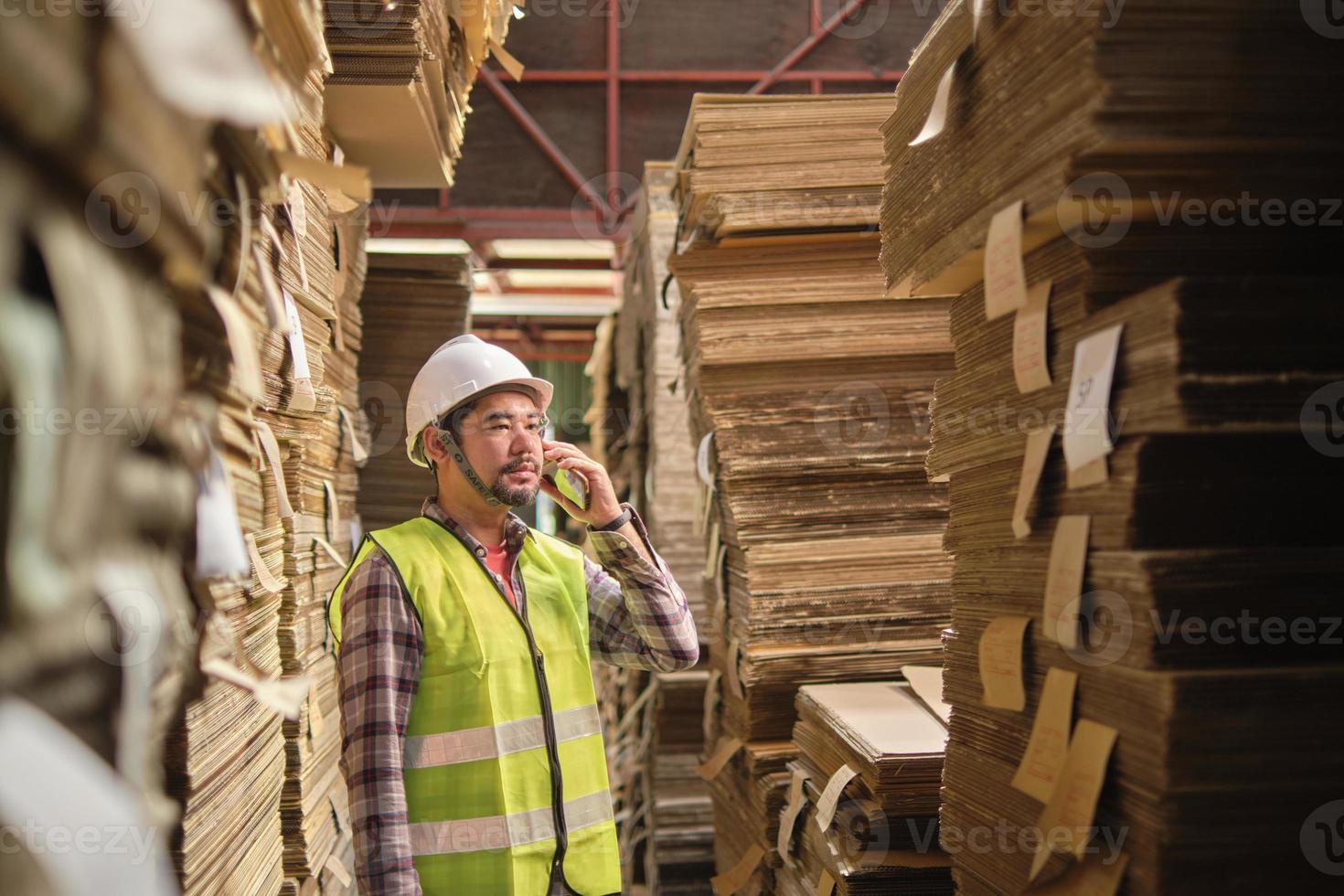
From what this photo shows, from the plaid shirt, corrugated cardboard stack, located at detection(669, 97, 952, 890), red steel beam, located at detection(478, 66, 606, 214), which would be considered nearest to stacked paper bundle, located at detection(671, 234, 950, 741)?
corrugated cardboard stack, located at detection(669, 97, 952, 890)

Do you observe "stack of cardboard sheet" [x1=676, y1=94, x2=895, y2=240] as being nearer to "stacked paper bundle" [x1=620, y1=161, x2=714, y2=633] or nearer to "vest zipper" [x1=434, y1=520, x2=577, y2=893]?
"stacked paper bundle" [x1=620, y1=161, x2=714, y2=633]

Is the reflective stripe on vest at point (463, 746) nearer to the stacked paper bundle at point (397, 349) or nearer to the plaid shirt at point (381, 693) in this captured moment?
the plaid shirt at point (381, 693)

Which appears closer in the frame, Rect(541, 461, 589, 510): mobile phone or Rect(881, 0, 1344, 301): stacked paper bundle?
Rect(881, 0, 1344, 301): stacked paper bundle

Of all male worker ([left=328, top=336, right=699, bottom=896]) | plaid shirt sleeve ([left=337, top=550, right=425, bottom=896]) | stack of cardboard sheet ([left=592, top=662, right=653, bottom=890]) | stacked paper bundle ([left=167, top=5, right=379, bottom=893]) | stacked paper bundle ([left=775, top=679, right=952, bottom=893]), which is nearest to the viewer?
stacked paper bundle ([left=167, top=5, right=379, bottom=893])

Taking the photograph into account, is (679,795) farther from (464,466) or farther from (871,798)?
(464,466)

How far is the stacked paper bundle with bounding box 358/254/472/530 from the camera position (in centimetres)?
521

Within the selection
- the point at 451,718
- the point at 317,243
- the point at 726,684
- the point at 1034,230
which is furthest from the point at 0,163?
the point at 726,684

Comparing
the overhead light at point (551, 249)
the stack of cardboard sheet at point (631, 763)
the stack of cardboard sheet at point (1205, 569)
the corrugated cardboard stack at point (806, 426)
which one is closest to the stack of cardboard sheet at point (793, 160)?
the corrugated cardboard stack at point (806, 426)

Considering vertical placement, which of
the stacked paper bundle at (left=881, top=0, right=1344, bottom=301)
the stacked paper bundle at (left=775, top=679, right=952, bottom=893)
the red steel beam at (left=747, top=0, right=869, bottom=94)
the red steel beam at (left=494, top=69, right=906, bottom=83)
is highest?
the red steel beam at (left=747, top=0, right=869, bottom=94)

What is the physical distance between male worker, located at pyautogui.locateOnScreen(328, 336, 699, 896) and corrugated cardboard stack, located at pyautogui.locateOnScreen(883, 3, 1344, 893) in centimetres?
142

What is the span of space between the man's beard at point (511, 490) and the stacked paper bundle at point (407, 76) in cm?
139

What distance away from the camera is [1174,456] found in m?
1.66

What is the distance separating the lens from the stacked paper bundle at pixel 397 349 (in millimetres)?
5211

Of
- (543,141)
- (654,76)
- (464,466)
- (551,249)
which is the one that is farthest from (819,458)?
(551,249)
